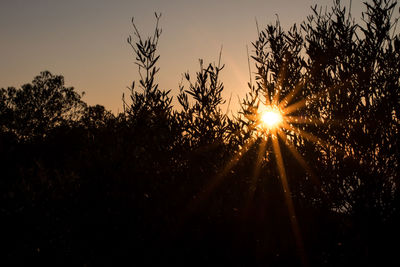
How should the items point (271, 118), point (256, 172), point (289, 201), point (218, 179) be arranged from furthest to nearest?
point (271, 118)
point (256, 172)
point (218, 179)
point (289, 201)

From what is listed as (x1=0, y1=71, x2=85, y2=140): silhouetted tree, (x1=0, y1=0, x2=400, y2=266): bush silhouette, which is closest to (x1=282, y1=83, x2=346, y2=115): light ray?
(x1=0, y1=0, x2=400, y2=266): bush silhouette

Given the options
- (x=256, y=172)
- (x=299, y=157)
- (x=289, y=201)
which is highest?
(x=299, y=157)

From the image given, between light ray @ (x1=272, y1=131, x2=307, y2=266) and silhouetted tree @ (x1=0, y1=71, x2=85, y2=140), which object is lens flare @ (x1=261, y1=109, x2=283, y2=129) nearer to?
light ray @ (x1=272, y1=131, x2=307, y2=266)

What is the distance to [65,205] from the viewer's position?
19.5ft

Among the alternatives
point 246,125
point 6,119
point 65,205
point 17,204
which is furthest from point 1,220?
point 6,119

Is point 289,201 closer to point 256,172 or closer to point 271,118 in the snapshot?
point 256,172

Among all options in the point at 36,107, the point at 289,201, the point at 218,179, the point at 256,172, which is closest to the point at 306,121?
the point at 256,172

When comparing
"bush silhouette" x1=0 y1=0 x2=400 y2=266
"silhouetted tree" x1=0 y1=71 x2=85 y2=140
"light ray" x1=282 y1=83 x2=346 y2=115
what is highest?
"silhouetted tree" x1=0 y1=71 x2=85 y2=140

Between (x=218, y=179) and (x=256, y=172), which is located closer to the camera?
(x=218, y=179)

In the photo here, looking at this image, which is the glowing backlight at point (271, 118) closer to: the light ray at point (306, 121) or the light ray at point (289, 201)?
the light ray at point (306, 121)

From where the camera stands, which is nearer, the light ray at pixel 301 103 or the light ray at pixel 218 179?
the light ray at pixel 218 179

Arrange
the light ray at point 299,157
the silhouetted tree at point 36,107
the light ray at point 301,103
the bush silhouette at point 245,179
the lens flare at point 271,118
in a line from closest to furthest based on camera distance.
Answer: the bush silhouette at point 245,179, the light ray at point 299,157, the light ray at point 301,103, the lens flare at point 271,118, the silhouetted tree at point 36,107

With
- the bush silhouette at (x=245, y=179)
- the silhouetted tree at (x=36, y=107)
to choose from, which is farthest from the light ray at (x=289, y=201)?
the silhouetted tree at (x=36, y=107)

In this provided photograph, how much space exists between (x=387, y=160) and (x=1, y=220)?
7542 mm
